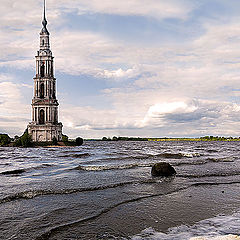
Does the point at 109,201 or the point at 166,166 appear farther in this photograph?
the point at 166,166

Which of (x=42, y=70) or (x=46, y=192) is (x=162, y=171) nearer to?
(x=46, y=192)

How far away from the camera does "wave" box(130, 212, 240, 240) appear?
7891mm

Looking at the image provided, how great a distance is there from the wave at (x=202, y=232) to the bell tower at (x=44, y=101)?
113464mm

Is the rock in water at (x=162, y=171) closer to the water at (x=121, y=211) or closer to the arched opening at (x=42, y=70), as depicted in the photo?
the water at (x=121, y=211)

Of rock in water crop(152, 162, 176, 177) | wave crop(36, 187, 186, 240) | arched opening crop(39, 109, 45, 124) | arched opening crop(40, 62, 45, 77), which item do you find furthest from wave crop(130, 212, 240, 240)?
arched opening crop(40, 62, 45, 77)

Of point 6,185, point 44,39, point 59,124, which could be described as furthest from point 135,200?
point 44,39

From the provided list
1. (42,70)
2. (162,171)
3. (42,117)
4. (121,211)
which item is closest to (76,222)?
(121,211)

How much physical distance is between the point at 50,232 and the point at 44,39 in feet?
458

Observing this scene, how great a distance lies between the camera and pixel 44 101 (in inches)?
4926

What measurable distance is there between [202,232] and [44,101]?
405 ft

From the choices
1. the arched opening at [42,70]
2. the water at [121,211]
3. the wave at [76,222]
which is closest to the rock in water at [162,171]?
the water at [121,211]

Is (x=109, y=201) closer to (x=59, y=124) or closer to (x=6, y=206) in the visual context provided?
(x=6, y=206)

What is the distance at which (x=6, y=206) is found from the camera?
1154 cm

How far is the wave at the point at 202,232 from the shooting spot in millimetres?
7891
